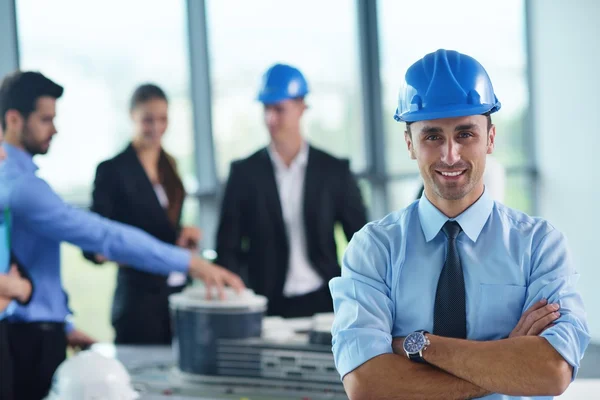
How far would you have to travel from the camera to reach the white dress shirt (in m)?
4.03

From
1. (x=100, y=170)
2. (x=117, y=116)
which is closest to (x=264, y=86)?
(x=100, y=170)

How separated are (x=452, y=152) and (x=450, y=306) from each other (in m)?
0.34

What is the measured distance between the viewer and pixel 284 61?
673 cm

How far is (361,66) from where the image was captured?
7.29 meters

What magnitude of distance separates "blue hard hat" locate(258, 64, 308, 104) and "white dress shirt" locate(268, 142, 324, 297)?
0.81ft

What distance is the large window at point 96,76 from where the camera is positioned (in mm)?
5375

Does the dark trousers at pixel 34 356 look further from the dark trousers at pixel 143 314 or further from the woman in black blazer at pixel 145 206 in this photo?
the dark trousers at pixel 143 314

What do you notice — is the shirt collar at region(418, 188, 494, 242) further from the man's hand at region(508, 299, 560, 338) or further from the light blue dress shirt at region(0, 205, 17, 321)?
the light blue dress shirt at region(0, 205, 17, 321)

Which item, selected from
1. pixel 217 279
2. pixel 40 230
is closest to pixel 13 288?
pixel 40 230

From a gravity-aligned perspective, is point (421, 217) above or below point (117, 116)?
below

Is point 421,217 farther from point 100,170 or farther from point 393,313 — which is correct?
point 100,170

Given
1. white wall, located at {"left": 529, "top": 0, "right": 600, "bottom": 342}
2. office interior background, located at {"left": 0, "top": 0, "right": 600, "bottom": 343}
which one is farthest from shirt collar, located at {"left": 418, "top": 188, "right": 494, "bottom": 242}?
white wall, located at {"left": 529, "top": 0, "right": 600, "bottom": 342}

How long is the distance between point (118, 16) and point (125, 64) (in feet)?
1.03

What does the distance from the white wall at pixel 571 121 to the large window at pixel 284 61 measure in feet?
5.04
